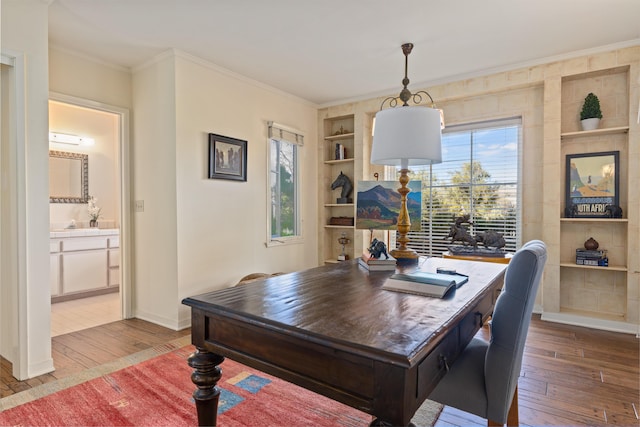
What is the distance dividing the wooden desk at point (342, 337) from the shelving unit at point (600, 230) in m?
2.62

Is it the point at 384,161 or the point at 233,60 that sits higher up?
the point at 233,60

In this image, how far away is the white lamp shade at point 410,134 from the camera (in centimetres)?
185

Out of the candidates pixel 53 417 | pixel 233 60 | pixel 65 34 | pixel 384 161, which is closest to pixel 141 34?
pixel 65 34

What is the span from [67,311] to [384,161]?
12.8 feet

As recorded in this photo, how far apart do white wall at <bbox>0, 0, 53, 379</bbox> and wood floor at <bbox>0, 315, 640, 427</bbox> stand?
0.71 ft

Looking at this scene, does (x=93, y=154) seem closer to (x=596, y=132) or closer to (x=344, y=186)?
(x=344, y=186)

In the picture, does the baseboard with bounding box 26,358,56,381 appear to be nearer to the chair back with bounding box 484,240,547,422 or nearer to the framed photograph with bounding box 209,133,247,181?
the framed photograph with bounding box 209,133,247,181

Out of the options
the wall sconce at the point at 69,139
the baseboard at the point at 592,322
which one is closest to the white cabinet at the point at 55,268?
the wall sconce at the point at 69,139

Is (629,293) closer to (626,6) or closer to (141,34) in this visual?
(626,6)

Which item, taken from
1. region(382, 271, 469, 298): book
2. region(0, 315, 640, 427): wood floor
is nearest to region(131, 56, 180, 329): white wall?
region(0, 315, 640, 427): wood floor

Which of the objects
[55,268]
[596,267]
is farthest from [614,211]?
[55,268]

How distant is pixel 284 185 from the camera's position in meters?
4.54

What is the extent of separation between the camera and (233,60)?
3.47 meters

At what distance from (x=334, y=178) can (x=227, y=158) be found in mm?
1948
